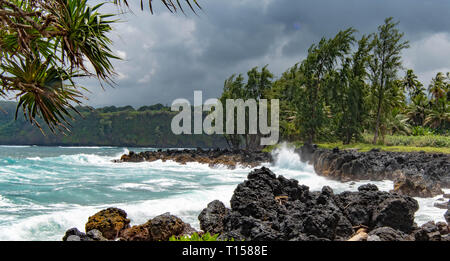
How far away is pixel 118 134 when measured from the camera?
5782 inches

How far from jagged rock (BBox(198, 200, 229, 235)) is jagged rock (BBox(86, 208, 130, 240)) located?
1.62 meters

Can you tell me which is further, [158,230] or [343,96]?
[343,96]

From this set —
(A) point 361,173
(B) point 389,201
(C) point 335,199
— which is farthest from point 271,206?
(A) point 361,173

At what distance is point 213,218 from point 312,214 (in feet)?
6.94

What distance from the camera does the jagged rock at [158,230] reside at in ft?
21.8

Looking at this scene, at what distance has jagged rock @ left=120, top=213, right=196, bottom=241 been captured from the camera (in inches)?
261

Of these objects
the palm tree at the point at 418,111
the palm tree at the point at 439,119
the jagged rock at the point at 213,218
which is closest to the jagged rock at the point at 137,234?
the jagged rock at the point at 213,218

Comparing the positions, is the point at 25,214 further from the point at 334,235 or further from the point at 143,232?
the point at 334,235

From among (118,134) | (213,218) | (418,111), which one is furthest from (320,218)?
(118,134)

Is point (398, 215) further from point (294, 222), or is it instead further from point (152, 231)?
point (152, 231)

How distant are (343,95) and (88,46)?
32.6 metres
